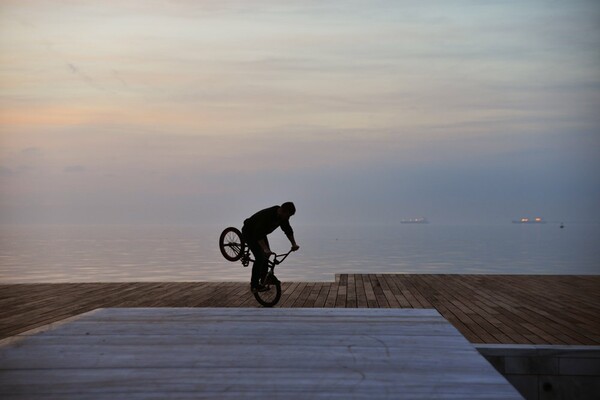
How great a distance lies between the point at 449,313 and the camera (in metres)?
8.81

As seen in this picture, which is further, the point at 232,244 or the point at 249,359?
the point at 232,244

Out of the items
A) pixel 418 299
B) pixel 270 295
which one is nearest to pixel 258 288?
pixel 270 295

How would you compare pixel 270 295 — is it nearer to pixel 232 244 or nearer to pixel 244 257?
pixel 244 257

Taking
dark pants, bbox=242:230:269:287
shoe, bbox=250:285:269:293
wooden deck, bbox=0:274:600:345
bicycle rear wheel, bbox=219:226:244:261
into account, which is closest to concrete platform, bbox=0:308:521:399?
wooden deck, bbox=0:274:600:345

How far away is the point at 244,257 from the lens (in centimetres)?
888

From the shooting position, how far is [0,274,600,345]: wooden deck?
767 centimetres

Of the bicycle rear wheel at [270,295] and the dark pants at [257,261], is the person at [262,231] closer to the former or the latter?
the dark pants at [257,261]

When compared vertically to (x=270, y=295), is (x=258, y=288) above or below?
above

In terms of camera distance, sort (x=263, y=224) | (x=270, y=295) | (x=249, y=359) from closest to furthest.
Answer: (x=249, y=359), (x=263, y=224), (x=270, y=295)

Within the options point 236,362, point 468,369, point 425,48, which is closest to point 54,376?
point 236,362

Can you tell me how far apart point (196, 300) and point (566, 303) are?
5.87 metres

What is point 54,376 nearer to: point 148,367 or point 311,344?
point 148,367

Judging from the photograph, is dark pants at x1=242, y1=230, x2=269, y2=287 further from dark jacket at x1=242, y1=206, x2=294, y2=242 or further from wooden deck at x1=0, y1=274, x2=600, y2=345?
wooden deck at x1=0, y1=274, x2=600, y2=345

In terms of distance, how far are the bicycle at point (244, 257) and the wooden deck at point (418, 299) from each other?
44 cm
